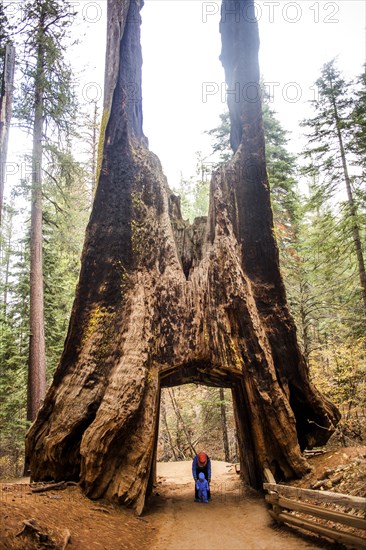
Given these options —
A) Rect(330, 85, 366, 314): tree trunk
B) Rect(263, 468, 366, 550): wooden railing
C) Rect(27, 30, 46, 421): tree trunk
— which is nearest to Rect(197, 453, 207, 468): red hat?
Rect(263, 468, 366, 550): wooden railing

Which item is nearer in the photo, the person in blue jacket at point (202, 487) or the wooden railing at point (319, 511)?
the wooden railing at point (319, 511)

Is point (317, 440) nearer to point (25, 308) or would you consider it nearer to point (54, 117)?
point (25, 308)

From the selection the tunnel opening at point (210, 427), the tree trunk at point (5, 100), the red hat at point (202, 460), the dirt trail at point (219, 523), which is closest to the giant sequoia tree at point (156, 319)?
the tunnel opening at point (210, 427)

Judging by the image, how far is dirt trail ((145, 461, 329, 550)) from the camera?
5.95 metres

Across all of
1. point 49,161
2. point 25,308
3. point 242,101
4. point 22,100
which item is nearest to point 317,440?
point 242,101

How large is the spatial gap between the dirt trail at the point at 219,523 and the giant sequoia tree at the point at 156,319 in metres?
0.74

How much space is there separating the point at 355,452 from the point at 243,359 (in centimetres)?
327

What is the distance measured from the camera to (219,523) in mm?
7289

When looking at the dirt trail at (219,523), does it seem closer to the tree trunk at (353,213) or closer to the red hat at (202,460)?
the red hat at (202,460)

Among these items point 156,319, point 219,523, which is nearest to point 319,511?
point 219,523

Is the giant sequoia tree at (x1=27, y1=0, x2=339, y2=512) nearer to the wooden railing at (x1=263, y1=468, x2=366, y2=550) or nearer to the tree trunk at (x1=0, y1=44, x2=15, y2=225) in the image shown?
the wooden railing at (x1=263, y1=468, x2=366, y2=550)

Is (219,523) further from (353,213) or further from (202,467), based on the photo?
(353,213)

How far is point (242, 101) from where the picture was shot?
1134 cm

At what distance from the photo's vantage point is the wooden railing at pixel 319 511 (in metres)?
4.63
